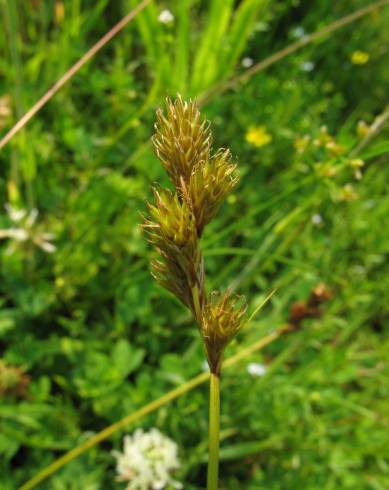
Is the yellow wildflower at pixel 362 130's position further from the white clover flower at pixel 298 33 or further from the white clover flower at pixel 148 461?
the white clover flower at pixel 298 33

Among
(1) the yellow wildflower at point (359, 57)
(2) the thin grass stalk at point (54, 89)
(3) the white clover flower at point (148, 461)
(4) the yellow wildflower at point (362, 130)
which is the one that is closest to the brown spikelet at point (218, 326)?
(2) the thin grass stalk at point (54, 89)

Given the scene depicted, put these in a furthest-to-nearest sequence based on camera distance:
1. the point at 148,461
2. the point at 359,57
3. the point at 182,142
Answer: the point at 359,57
the point at 148,461
the point at 182,142

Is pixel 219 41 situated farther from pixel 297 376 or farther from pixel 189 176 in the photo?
pixel 189 176

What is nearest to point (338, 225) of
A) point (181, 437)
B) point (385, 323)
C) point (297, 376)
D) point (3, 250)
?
point (385, 323)

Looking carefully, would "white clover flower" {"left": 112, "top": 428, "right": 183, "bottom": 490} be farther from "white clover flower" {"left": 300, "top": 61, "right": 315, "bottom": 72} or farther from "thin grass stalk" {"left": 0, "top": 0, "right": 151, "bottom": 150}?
"white clover flower" {"left": 300, "top": 61, "right": 315, "bottom": 72}

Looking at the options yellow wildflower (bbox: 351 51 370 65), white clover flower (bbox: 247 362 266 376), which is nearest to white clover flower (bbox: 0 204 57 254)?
white clover flower (bbox: 247 362 266 376)

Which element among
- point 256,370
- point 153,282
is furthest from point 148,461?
point 153,282

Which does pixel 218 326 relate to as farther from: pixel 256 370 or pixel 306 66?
pixel 306 66
